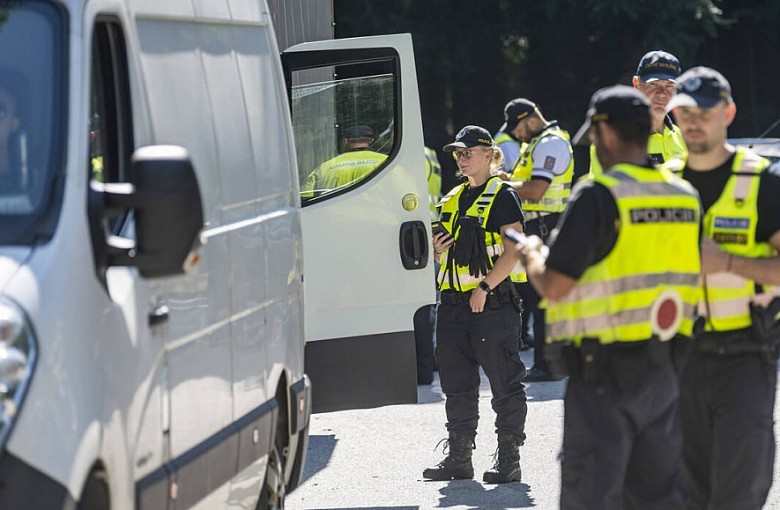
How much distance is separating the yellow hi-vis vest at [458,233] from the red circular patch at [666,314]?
10.7 ft

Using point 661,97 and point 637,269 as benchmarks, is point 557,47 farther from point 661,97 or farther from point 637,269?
point 637,269

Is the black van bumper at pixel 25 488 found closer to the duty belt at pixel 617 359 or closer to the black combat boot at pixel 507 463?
the duty belt at pixel 617 359

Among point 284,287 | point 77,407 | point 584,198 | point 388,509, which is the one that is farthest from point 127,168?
point 388,509

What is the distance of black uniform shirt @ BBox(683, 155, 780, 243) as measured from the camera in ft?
17.9

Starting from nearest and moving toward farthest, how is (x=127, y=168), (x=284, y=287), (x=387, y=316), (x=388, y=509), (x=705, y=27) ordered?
(x=127, y=168) < (x=284, y=287) < (x=388, y=509) < (x=387, y=316) < (x=705, y=27)

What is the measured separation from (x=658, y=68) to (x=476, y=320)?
1.55 metres

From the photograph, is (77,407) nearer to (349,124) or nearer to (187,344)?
(187,344)

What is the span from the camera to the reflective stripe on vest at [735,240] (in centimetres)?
550

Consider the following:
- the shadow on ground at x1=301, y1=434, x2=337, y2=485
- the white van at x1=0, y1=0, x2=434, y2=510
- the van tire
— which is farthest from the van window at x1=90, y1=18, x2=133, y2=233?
the shadow on ground at x1=301, y1=434, x2=337, y2=485

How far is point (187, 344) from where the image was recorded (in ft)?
16.5

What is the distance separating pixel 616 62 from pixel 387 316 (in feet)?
51.0

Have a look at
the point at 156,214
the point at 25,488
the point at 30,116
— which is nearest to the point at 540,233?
the point at 30,116

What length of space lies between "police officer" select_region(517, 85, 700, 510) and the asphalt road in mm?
2502

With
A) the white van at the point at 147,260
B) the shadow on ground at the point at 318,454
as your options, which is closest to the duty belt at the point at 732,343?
the white van at the point at 147,260
